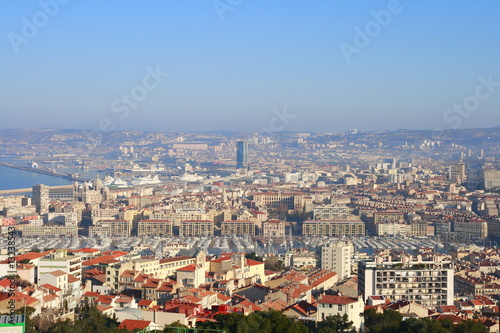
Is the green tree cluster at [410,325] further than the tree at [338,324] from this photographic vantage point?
No

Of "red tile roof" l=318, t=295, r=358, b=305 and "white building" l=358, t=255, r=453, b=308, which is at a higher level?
"red tile roof" l=318, t=295, r=358, b=305

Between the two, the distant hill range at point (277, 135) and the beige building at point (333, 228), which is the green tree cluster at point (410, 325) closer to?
the beige building at point (333, 228)

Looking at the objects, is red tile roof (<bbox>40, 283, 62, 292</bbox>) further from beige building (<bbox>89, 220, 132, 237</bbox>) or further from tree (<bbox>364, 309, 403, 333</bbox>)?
beige building (<bbox>89, 220, 132, 237</bbox>)

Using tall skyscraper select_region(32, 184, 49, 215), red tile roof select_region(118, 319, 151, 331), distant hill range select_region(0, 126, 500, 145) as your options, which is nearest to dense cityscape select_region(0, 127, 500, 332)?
red tile roof select_region(118, 319, 151, 331)

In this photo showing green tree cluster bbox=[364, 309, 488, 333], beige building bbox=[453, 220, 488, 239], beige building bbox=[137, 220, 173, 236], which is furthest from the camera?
beige building bbox=[137, 220, 173, 236]

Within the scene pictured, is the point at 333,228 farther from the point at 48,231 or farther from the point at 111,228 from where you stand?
the point at 48,231

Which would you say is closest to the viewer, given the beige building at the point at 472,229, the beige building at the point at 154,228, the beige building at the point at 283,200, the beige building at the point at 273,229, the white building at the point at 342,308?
the white building at the point at 342,308

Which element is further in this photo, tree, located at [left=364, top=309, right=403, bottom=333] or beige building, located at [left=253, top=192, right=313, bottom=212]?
beige building, located at [left=253, top=192, right=313, bottom=212]

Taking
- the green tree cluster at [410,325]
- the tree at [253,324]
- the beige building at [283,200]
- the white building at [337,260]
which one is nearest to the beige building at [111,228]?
the beige building at [283,200]

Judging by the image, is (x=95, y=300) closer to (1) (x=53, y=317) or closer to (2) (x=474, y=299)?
(1) (x=53, y=317)
